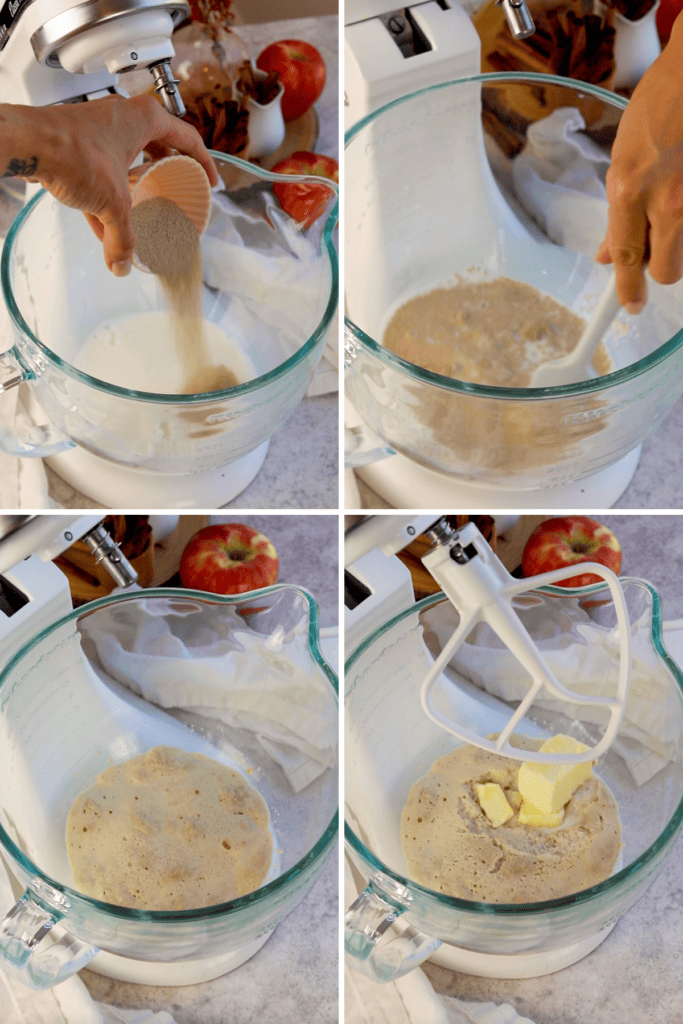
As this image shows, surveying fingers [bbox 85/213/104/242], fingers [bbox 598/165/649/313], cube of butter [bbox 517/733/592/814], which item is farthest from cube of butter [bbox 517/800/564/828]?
fingers [bbox 85/213/104/242]

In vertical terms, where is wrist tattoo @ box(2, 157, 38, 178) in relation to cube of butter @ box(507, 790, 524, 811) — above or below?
above

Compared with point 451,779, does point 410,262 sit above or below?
above

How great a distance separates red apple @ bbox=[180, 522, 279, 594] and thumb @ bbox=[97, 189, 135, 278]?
0.23 meters

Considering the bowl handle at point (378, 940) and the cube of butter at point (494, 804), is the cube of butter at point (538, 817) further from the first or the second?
the bowl handle at point (378, 940)

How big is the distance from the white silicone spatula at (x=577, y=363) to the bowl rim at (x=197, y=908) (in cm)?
21

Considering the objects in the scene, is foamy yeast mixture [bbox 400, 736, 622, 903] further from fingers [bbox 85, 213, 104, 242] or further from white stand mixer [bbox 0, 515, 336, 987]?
fingers [bbox 85, 213, 104, 242]

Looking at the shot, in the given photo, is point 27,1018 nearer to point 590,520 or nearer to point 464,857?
point 464,857

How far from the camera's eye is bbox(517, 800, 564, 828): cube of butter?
669mm

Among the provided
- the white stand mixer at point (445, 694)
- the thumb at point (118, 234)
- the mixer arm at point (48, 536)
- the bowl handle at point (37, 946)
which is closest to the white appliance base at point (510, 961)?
the white stand mixer at point (445, 694)

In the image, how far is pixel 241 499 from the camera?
25.6 inches

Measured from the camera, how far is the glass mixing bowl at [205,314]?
533 millimetres

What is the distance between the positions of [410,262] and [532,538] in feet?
0.69

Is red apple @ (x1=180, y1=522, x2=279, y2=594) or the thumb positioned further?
red apple @ (x1=180, y1=522, x2=279, y2=594)

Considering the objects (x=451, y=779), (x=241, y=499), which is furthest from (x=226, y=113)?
(x=451, y=779)
